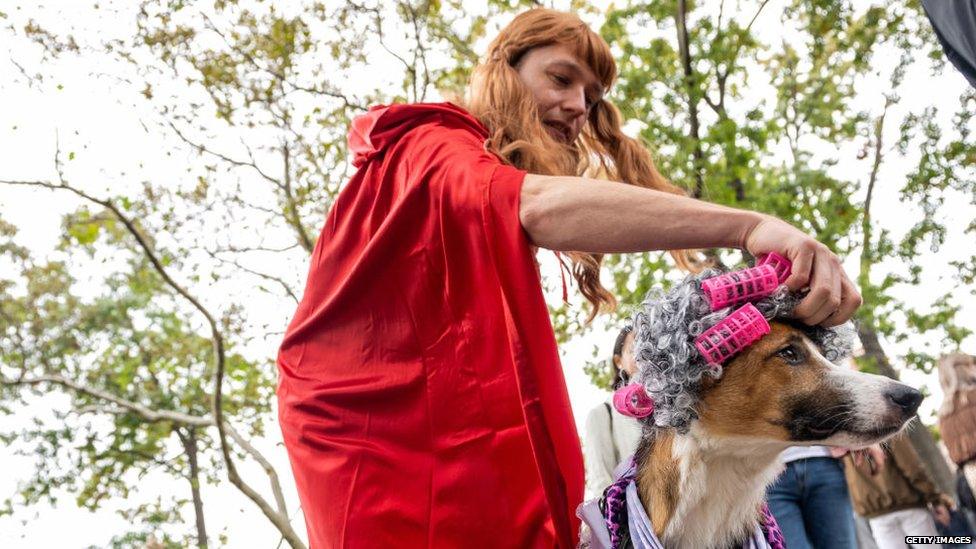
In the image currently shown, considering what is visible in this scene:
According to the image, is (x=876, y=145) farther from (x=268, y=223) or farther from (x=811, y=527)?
(x=811, y=527)

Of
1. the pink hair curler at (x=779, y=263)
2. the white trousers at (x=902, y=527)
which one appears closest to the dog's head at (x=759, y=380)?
the pink hair curler at (x=779, y=263)

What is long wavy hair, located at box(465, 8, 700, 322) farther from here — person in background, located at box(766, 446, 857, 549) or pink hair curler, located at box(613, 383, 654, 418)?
person in background, located at box(766, 446, 857, 549)

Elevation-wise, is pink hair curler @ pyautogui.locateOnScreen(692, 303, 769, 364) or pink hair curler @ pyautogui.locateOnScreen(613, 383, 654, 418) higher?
pink hair curler @ pyautogui.locateOnScreen(692, 303, 769, 364)

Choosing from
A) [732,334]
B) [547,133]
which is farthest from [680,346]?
[547,133]

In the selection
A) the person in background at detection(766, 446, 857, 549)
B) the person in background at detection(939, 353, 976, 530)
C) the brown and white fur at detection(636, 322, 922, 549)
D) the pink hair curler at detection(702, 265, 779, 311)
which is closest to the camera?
the pink hair curler at detection(702, 265, 779, 311)

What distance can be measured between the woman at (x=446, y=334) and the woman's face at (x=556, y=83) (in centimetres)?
33

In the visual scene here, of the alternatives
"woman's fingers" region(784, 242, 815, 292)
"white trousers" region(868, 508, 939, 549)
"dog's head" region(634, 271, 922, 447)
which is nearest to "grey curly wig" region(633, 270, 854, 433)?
"dog's head" region(634, 271, 922, 447)

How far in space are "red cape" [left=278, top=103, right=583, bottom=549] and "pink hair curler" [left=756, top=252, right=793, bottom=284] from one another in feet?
1.54

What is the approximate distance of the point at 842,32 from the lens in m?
13.1

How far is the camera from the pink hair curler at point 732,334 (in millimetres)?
2098

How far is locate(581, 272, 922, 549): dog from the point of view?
6.82 ft

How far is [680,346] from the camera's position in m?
2.16

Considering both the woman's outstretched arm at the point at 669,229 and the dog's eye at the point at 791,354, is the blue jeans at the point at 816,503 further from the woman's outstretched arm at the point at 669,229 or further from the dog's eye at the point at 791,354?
the woman's outstretched arm at the point at 669,229

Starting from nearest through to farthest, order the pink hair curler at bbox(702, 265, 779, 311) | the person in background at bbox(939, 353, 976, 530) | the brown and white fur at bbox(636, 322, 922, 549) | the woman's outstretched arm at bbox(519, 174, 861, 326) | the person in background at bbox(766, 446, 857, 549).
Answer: the woman's outstretched arm at bbox(519, 174, 861, 326)
the pink hair curler at bbox(702, 265, 779, 311)
the brown and white fur at bbox(636, 322, 922, 549)
the person in background at bbox(766, 446, 857, 549)
the person in background at bbox(939, 353, 976, 530)
